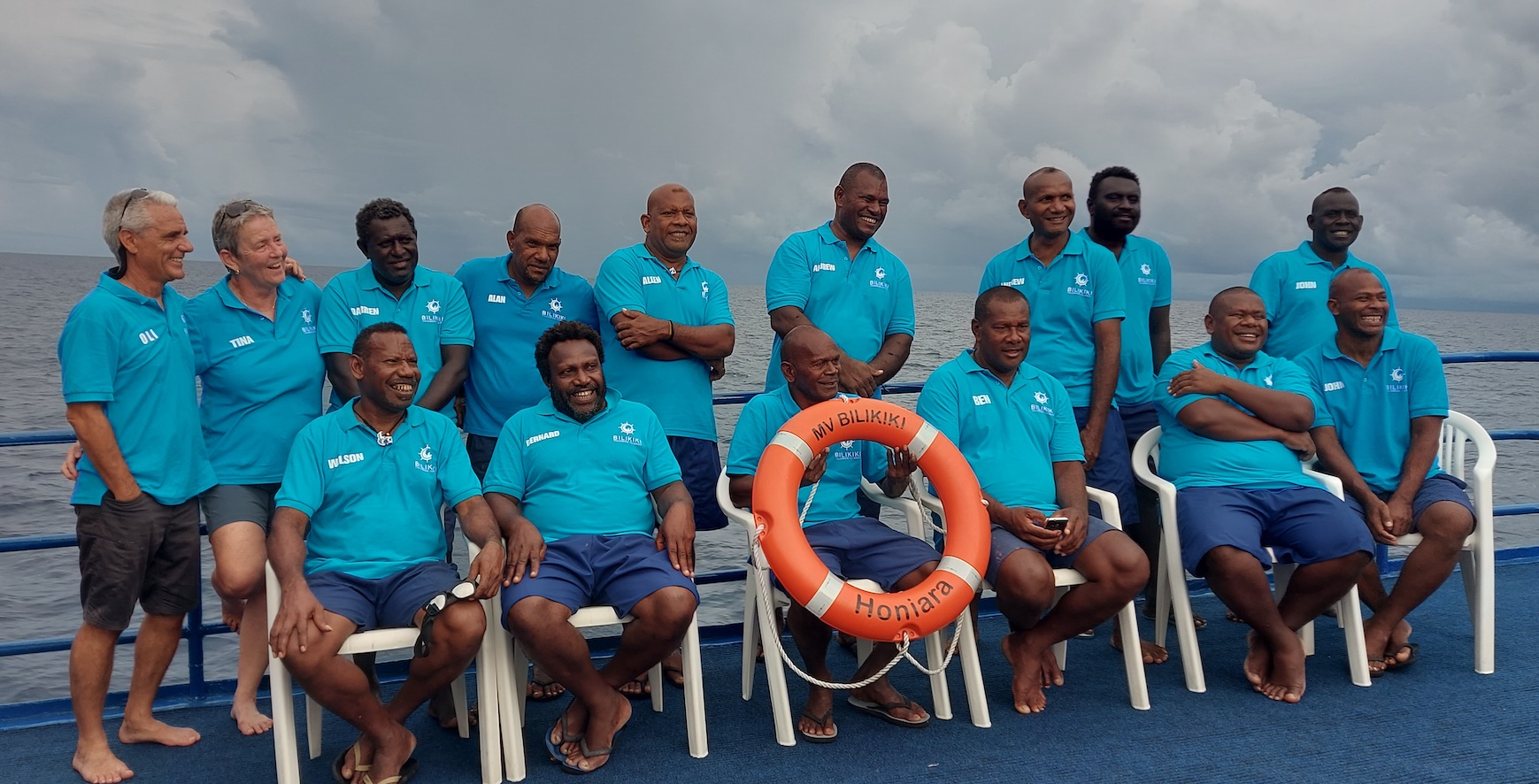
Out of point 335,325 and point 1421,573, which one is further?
point 1421,573

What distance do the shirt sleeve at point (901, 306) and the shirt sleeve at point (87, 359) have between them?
223 cm

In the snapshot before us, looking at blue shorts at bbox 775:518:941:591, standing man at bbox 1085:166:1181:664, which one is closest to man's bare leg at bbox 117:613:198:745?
blue shorts at bbox 775:518:941:591

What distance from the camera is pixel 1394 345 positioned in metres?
3.45

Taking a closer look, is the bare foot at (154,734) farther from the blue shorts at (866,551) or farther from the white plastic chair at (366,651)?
the blue shorts at (866,551)

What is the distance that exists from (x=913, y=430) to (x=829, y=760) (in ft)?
3.02

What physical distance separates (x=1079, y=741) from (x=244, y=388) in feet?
7.95

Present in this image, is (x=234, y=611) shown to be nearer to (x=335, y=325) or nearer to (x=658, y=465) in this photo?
(x=335, y=325)

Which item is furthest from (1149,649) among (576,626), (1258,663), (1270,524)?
(576,626)

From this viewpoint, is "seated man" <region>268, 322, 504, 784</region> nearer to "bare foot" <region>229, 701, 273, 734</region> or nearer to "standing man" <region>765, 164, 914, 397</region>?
"bare foot" <region>229, 701, 273, 734</region>

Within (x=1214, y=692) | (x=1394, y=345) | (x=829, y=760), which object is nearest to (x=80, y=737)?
(x=829, y=760)

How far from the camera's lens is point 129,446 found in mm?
2641

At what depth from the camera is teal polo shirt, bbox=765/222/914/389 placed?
11.4ft

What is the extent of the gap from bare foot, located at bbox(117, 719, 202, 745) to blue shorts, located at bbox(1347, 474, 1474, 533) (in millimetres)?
3425

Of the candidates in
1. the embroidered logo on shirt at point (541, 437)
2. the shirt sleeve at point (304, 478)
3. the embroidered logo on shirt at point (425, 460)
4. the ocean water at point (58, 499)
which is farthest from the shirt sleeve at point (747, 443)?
the ocean water at point (58, 499)
